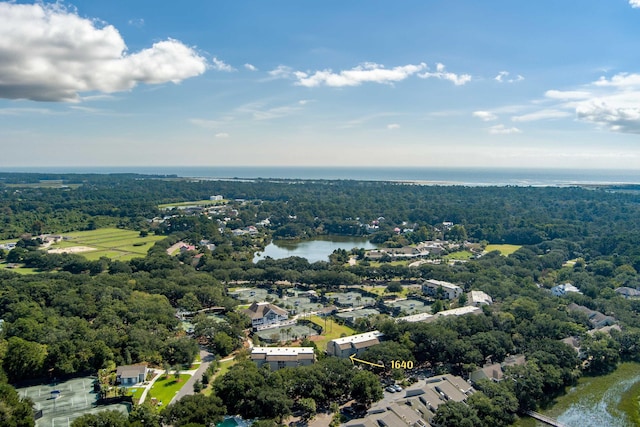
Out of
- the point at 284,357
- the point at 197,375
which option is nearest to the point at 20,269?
the point at 197,375

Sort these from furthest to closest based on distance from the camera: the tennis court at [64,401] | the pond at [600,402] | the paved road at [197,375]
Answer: the paved road at [197,375]
the pond at [600,402]
the tennis court at [64,401]

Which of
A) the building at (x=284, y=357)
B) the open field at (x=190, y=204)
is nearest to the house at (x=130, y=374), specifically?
the building at (x=284, y=357)

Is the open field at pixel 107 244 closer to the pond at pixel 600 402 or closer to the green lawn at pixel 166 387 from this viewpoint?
the green lawn at pixel 166 387

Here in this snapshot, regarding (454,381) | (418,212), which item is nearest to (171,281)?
(454,381)

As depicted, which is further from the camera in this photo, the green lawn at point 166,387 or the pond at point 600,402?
the green lawn at point 166,387

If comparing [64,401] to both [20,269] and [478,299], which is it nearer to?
[478,299]

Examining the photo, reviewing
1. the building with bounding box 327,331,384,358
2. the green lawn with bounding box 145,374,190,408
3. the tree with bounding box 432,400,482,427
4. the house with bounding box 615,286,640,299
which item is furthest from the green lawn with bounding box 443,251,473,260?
the green lawn with bounding box 145,374,190,408

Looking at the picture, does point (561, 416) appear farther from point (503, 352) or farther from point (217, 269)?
point (217, 269)
